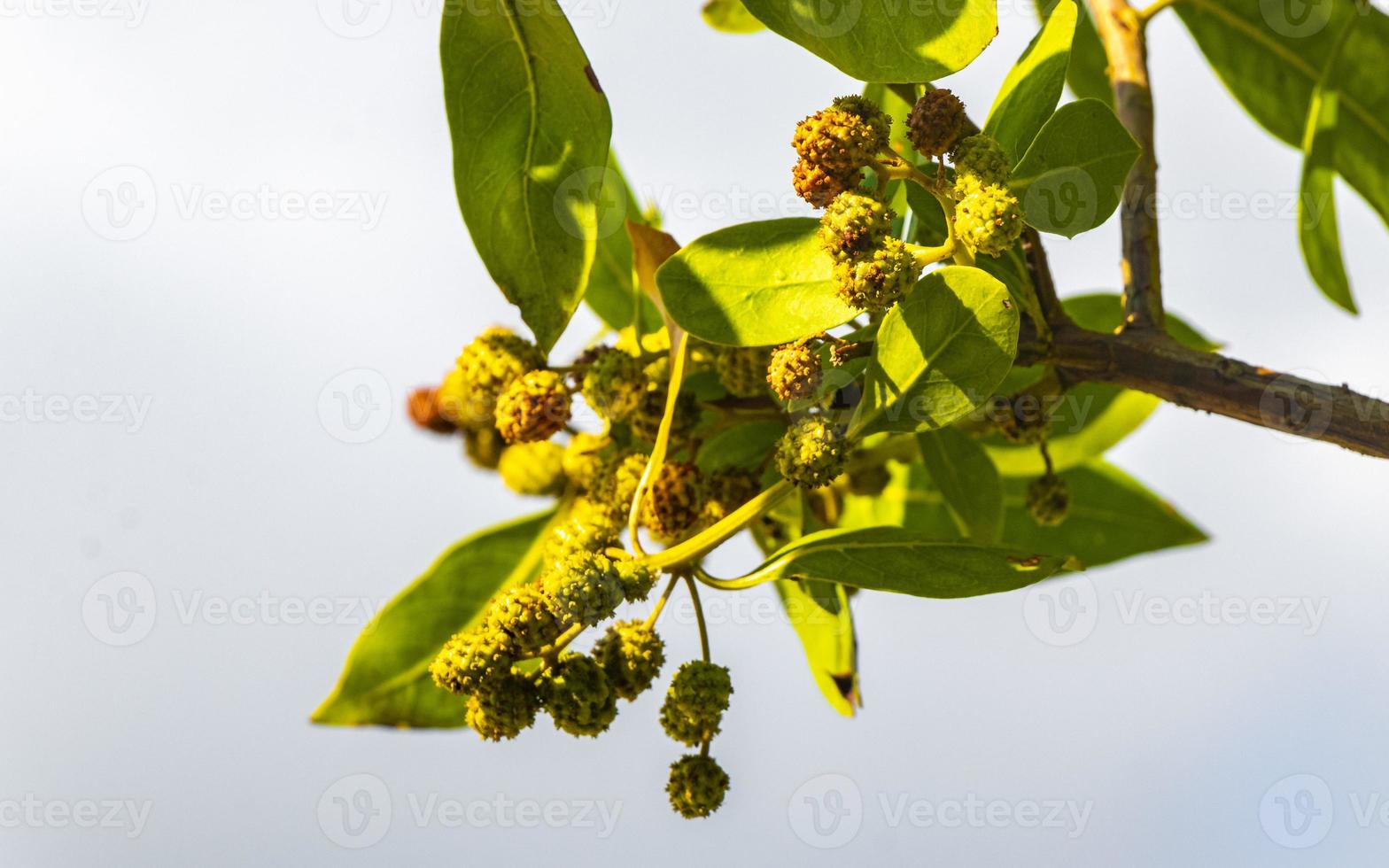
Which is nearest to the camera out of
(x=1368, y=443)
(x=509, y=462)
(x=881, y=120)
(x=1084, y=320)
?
(x=881, y=120)

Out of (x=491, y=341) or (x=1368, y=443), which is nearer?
(x=1368, y=443)

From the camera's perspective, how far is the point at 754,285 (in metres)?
1.24

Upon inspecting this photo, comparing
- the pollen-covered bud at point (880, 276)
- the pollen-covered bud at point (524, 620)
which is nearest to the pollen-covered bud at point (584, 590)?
the pollen-covered bud at point (524, 620)

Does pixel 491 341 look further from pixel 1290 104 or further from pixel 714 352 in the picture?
pixel 1290 104

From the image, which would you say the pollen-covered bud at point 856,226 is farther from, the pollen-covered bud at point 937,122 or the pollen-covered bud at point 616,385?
the pollen-covered bud at point 616,385

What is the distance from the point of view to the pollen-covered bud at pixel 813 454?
124cm

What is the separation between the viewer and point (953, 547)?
1259mm

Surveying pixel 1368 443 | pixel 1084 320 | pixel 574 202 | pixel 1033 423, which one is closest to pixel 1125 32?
pixel 1084 320

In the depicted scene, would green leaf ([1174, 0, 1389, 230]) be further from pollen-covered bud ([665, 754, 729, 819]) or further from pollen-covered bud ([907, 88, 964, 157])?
pollen-covered bud ([665, 754, 729, 819])

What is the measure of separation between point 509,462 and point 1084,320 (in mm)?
915

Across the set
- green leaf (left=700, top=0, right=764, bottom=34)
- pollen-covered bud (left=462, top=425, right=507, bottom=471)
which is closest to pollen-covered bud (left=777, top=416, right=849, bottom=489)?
pollen-covered bud (left=462, top=425, right=507, bottom=471)

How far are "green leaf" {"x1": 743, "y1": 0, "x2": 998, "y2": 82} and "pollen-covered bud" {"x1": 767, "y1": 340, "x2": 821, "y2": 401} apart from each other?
0.26 metres

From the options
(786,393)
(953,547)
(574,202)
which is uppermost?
(574,202)

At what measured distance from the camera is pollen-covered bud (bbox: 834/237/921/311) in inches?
44.6
